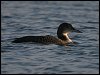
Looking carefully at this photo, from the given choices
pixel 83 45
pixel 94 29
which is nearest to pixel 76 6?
pixel 94 29

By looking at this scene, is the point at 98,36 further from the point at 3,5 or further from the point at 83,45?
the point at 3,5

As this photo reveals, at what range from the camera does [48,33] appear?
18469 millimetres

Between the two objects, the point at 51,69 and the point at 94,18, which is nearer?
the point at 51,69

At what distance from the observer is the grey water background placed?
39.7 ft

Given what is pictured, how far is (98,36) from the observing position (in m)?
17.7

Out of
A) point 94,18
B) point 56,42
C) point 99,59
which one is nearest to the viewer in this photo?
point 99,59

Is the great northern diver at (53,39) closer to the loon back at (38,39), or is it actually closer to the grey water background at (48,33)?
the loon back at (38,39)

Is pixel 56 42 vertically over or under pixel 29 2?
over

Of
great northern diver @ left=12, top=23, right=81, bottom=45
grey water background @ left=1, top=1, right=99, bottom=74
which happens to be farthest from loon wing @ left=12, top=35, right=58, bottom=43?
grey water background @ left=1, top=1, right=99, bottom=74

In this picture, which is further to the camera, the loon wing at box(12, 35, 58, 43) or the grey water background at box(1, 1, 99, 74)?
the loon wing at box(12, 35, 58, 43)

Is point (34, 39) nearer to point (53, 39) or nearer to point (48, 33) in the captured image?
point (53, 39)

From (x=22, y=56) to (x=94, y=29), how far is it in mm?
6940

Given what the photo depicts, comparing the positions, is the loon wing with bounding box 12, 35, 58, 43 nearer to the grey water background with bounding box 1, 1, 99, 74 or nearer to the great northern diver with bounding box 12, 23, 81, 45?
the great northern diver with bounding box 12, 23, 81, 45

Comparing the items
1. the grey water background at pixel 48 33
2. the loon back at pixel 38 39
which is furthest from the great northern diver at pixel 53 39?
the grey water background at pixel 48 33
